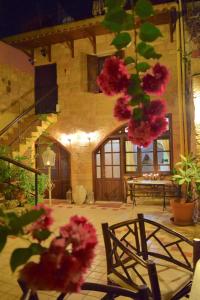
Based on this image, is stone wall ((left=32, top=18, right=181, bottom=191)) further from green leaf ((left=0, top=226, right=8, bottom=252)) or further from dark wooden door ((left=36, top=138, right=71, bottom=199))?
green leaf ((left=0, top=226, right=8, bottom=252))

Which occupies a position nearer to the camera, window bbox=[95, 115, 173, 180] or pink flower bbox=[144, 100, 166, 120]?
pink flower bbox=[144, 100, 166, 120]

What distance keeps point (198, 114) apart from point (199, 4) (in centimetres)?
268

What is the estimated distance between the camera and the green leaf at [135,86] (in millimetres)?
1162

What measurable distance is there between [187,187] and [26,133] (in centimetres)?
504

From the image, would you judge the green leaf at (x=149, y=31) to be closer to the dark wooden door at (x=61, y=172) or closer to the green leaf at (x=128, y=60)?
the green leaf at (x=128, y=60)

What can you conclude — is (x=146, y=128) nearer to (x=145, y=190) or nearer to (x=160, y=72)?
(x=160, y=72)

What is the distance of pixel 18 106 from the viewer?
10.1 meters

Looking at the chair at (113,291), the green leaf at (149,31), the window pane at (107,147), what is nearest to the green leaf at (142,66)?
the green leaf at (149,31)

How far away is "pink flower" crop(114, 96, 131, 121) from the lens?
127 centimetres

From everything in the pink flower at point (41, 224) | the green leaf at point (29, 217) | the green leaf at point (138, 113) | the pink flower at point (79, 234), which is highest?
the green leaf at point (138, 113)

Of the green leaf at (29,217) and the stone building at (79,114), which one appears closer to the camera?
the green leaf at (29,217)

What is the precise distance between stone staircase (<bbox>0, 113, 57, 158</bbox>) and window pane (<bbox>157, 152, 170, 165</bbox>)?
358 centimetres

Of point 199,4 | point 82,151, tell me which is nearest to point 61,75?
point 82,151

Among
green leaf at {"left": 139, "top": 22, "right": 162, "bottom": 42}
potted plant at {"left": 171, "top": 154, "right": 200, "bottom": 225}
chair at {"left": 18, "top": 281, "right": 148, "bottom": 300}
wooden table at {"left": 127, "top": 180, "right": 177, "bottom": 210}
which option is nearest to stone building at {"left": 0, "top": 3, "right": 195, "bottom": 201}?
wooden table at {"left": 127, "top": 180, "right": 177, "bottom": 210}
